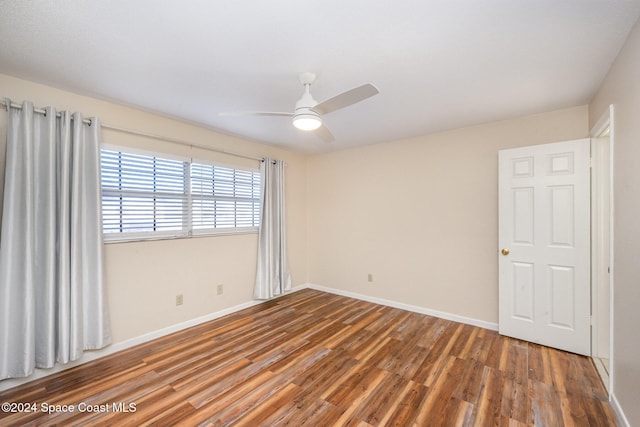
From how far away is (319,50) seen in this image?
1.82 metres

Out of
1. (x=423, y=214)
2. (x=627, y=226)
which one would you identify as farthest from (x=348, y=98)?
(x=423, y=214)

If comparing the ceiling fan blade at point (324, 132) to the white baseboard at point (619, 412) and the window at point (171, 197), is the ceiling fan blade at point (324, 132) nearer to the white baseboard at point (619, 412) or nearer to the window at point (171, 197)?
the window at point (171, 197)

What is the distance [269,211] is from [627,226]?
3.61 metres

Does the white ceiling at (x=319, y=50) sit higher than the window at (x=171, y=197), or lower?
higher

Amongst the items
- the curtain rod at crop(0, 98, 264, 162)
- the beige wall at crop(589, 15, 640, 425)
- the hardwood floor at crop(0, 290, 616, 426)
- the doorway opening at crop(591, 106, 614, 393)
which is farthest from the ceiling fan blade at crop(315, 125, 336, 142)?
the doorway opening at crop(591, 106, 614, 393)

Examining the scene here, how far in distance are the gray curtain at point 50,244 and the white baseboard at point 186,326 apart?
0.31 feet

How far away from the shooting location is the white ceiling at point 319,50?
148cm

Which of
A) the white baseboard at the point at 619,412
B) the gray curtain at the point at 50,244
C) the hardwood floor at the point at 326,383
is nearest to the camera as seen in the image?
the white baseboard at the point at 619,412

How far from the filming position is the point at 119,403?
194 centimetres

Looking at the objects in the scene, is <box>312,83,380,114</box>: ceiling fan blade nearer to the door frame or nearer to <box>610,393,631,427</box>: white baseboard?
the door frame

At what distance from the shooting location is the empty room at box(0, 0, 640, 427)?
1.67 meters

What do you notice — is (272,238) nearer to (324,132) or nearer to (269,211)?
(269,211)

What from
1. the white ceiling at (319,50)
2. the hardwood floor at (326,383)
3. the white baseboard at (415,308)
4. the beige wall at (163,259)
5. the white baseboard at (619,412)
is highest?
the white ceiling at (319,50)

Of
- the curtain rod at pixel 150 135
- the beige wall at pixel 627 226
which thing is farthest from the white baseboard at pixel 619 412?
the curtain rod at pixel 150 135
